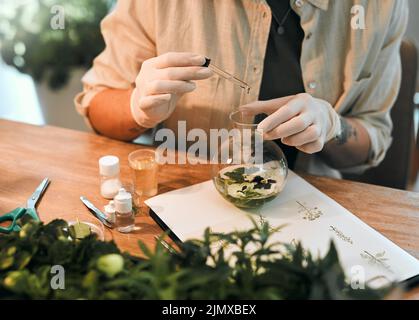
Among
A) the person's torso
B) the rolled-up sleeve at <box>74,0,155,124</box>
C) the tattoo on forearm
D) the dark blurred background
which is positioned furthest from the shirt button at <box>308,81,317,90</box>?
the dark blurred background

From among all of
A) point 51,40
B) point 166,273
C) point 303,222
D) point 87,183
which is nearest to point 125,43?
point 87,183

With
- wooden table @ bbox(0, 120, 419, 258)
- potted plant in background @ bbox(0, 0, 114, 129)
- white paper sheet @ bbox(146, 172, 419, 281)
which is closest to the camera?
white paper sheet @ bbox(146, 172, 419, 281)

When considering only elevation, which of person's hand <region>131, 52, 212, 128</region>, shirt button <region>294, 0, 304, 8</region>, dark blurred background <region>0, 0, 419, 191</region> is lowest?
dark blurred background <region>0, 0, 419, 191</region>

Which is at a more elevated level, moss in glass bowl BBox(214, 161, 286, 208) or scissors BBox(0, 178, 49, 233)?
moss in glass bowl BBox(214, 161, 286, 208)

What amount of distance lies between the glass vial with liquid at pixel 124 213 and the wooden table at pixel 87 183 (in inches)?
0.6

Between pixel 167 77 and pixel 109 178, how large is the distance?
23 centimetres

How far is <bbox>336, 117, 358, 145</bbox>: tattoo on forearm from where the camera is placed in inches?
45.6

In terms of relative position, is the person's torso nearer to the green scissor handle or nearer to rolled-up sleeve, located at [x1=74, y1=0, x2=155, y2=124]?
rolled-up sleeve, located at [x1=74, y1=0, x2=155, y2=124]

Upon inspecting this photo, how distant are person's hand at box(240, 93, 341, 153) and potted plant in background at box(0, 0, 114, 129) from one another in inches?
51.4

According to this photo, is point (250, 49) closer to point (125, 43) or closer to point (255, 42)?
point (255, 42)

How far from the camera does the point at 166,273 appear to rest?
1.60 ft
